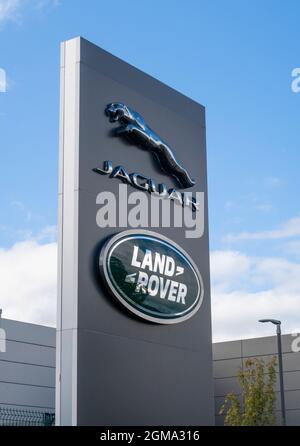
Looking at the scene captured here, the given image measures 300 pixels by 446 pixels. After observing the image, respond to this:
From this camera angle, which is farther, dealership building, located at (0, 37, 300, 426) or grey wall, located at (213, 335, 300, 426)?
grey wall, located at (213, 335, 300, 426)

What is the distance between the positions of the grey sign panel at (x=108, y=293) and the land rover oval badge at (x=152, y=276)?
182 mm

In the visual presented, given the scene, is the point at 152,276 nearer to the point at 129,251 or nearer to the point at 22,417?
the point at 129,251

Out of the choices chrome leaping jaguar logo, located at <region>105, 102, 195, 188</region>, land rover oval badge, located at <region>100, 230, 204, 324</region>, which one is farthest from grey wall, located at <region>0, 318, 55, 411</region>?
land rover oval badge, located at <region>100, 230, 204, 324</region>

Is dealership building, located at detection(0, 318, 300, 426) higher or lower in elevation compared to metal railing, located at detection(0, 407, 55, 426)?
higher

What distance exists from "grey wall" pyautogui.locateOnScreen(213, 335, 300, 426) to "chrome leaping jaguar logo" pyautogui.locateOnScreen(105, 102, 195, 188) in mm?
17431

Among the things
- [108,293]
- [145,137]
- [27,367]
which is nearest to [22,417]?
[27,367]

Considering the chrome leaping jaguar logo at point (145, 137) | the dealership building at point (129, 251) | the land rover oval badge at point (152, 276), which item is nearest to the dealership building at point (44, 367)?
the dealership building at point (129, 251)

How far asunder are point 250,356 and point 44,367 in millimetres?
8199

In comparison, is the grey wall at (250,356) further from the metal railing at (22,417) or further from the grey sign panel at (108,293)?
the grey sign panel at (108,293)

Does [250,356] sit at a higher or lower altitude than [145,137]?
lower

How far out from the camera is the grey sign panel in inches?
564

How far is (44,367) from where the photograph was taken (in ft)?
115

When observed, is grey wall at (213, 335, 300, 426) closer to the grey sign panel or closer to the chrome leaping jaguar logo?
the grey sign panel
